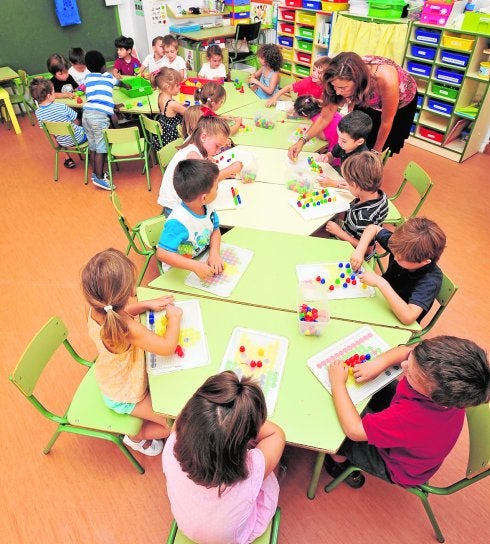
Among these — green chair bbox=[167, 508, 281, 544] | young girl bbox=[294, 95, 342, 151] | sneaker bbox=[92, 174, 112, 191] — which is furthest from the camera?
sneaker bbox=[92, 174, 112, 191]

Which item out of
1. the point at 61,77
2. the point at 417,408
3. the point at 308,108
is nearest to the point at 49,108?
the point at 61,77

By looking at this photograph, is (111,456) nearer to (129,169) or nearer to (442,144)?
(129,169)

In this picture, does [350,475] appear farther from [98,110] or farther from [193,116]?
[98,110]

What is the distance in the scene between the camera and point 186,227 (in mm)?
2053

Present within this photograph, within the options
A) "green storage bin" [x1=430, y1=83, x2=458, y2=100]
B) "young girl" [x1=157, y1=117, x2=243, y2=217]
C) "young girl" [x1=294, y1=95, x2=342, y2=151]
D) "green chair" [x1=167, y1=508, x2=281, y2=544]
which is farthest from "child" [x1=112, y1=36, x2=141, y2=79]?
"green chair" [x1=167, y1=508, x2=281, y2=544]

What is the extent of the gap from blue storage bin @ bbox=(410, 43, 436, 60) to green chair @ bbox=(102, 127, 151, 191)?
3485 millimetres

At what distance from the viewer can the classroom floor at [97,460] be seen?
1.85 m

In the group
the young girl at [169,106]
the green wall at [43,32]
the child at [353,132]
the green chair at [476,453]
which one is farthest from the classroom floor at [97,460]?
the green wall at [43,32]

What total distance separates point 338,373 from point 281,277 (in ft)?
2.11

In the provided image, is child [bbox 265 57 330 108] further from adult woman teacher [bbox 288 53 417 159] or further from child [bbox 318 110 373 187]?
child [bbox 318 110 373 187]

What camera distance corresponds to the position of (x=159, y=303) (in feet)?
5.91

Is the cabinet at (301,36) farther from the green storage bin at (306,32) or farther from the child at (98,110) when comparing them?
the child at (98,110)

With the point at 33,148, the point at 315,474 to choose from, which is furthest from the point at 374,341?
the point at 33,148

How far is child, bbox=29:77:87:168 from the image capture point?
13.3ft
